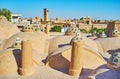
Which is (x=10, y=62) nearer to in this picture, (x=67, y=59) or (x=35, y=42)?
(x=67, y=59)

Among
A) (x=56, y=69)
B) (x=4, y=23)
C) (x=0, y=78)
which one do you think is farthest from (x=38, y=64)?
(x=4, y=23)

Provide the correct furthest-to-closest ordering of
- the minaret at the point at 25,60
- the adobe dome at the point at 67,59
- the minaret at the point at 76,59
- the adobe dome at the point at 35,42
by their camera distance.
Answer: the adobe dome at the point at 35,42 → the adobe dome at the point at 67,59 → the minaret at the point at 76,59 → the minaret at the point at 25,60

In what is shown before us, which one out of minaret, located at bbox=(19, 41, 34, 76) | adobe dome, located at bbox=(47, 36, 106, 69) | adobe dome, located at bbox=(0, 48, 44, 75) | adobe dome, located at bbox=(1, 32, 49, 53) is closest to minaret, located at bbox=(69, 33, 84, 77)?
adobe dome, located at bbox=(47, 36, 106, 69)

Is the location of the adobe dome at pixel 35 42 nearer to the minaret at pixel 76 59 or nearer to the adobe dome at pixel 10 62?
the adobe dome at pixel 10 62

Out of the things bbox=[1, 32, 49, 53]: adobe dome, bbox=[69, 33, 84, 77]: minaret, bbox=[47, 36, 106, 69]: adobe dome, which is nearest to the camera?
bbox=[69, 33, 84, 77]: minaret

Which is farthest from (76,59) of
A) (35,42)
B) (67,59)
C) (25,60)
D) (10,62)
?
(35,42)

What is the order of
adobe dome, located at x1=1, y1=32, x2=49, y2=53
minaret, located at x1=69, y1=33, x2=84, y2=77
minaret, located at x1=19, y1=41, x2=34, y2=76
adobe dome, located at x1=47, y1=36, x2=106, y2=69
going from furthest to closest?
adobe dome, located at x1=1, y1=32, x2=49, y2=53
adobe dome, located at x1=47, y1=36, x2=106, y2=69
minaret, located at x1=69, y1=33, x2=84, y2=77
minaret, located at x1=19, y1=41, x2=34, y2=76

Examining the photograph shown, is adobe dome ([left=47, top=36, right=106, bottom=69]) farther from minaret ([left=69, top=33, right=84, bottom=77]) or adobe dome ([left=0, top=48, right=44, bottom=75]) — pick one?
adobe dome ([left=0, top=48, right=44, bottom=75])

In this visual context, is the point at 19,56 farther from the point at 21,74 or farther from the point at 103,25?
the point at 103,25

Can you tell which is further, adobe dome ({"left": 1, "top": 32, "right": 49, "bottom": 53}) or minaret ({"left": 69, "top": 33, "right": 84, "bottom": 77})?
adobe dome ({"left": 1, "top": 32, "right": 49, "bottom": 53})

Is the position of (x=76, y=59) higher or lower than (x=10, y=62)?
higher

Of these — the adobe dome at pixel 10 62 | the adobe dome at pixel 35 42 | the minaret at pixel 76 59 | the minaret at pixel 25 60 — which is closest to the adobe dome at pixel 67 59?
the minaret at pixel 76 59

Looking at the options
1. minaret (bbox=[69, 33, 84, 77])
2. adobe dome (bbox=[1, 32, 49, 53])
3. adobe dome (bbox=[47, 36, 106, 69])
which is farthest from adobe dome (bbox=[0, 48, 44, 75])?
adobe dome (bbox=[1, 32, 49, 53])

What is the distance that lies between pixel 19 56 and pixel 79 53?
261 cm
